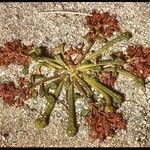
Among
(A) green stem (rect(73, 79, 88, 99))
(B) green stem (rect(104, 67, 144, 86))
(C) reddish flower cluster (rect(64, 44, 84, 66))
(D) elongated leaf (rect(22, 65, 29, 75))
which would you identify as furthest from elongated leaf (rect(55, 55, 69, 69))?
(B) green stem (rect(104, 67, 144, 86))

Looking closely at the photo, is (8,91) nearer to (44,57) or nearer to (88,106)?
(44,57)

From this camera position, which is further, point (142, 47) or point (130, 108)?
point (142, 47)

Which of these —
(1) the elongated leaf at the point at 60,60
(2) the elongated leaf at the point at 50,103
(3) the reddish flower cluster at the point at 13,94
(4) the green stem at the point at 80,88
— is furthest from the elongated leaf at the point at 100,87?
(3) the reddish flower cluster at the point at 13,94

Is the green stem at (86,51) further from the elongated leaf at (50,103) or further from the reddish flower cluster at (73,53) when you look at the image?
the elongated leaf at (50,103)

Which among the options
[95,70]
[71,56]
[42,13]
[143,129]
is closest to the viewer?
[143,129]

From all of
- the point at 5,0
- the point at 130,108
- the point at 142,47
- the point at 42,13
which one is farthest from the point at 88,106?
the point at 5,0

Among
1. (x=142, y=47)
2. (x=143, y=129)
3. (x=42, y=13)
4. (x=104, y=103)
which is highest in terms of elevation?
(x=42, y=13)

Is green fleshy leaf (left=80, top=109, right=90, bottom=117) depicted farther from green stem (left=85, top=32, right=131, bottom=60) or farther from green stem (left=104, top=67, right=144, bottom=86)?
green stem (left=85, top=32, right=131, bottom=60)
